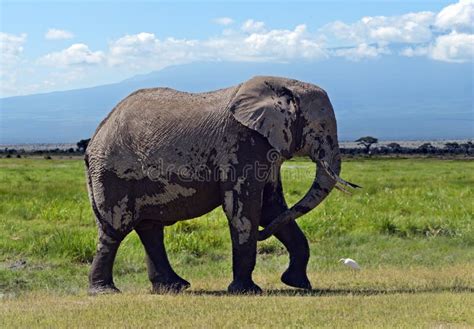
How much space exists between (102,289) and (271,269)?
13.0 ft

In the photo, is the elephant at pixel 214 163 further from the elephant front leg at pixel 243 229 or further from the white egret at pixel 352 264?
the white egret at pixel 352 264

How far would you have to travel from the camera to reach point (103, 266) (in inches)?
542

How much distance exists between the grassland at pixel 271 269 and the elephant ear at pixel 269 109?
2252 millimetres

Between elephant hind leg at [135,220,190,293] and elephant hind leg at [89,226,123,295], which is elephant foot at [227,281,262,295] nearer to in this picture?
elephant hind leg at [135,220,190,293]

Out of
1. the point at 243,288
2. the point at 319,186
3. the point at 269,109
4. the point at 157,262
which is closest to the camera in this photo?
the point at 243,288

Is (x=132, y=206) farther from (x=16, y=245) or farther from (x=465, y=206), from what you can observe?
(x=465, y=206)

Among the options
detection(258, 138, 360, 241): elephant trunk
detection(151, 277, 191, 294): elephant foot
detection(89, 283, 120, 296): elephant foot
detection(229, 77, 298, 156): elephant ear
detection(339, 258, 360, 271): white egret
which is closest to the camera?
detection(229, 77, 298, 156): elephant ear

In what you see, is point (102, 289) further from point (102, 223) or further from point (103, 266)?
point (102, 223)

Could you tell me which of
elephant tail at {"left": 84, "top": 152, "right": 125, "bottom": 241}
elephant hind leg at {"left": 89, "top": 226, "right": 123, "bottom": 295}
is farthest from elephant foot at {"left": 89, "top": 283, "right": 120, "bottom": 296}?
elephant tail at {"left": 84, "top": 152, "right": 125, "bottom": 241}

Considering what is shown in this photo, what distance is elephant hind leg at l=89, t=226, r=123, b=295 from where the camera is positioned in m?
13.7

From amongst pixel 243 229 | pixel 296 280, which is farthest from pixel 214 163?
pixel 296 280

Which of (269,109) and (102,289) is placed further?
(102,289)

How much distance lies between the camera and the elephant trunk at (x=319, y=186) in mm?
13289

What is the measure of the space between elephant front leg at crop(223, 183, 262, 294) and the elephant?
14 mm
